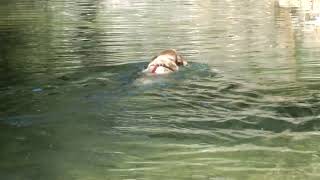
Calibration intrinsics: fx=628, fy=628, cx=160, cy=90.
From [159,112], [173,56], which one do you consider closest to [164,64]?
[173,56]

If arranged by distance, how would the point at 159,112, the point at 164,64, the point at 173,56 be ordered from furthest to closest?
the point at 173,56 < the point at 164,64 < the point at 159,112

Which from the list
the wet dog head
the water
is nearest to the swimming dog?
the wet dog head

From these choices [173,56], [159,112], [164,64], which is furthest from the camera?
[173,56]

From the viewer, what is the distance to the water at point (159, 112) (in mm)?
8562

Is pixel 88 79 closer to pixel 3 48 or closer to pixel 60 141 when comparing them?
pixel 60 141

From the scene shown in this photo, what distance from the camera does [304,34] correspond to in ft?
89.8

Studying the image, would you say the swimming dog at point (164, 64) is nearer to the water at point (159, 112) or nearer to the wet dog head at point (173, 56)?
the wet dog head at point (173, 56)

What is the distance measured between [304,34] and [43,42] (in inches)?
442

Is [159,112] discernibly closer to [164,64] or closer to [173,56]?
[164,64]

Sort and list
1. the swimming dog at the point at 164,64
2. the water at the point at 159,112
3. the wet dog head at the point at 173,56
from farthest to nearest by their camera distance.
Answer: the wet dog head at the point at 173,56 < the swimming dog at the point at 164,64 < the water at the point at 159,112

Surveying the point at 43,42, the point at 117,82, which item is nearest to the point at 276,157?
the point at 117,82

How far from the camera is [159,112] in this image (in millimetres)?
11656

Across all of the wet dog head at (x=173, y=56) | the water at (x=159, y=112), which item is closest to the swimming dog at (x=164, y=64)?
the wet dog head at (x=173, y=56)

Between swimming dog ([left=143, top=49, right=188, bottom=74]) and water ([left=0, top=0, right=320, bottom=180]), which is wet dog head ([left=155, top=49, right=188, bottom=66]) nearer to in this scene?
swimming dog ([left=143, top=49, right=188, bottom=74])
